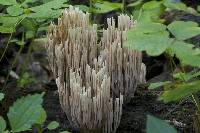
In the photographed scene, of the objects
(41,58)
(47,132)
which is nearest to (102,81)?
(47,132)

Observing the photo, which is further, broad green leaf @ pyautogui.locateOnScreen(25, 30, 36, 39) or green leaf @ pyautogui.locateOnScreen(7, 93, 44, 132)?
broad green leaf @ pyautogui.locateOnScreen(25, 30, 36, 39)

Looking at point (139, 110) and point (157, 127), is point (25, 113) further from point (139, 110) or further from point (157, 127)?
point (139, 110)

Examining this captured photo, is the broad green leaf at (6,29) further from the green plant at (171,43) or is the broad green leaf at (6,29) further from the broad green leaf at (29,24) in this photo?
the green plant at (171,43)

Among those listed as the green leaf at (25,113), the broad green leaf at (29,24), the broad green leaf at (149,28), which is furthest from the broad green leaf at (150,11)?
the green leaf at (25,113)

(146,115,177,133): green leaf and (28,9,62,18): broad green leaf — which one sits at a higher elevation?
(28,9,62,18): broad green leaf

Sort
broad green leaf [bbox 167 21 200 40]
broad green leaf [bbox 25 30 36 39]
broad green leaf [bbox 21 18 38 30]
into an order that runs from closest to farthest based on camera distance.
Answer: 1. broad green leaf [bbox 167 21 200 40]
2. broad green leaf [bbox 21 18 38 30]
3. broad green leaf [bbox 25 30 36 39]

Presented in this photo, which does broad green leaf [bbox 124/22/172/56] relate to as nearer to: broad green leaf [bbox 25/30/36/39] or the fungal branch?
the fungal branch

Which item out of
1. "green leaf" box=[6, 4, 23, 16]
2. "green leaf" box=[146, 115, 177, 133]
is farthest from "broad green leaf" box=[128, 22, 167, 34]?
"green leaf" box=[6, 4, 23, 16]

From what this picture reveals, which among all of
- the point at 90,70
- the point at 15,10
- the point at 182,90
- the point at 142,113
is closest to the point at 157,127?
the point at 182,90

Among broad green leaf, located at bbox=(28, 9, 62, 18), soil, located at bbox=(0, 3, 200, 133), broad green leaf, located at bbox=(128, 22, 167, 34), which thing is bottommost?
soil, located at bbox=(0, 3, 200, 133)
